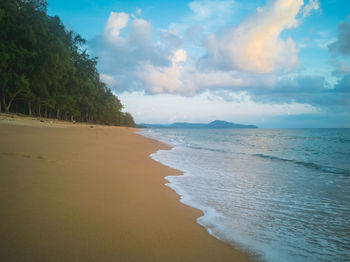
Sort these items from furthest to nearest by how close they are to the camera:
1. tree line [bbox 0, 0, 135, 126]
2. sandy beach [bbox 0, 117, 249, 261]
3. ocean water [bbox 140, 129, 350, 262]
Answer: tree line [bbox 0, 0, 135, 126], ocean water [bbox 140, 129, 350, 262], sandy beach [bbox 0, 117, 249, 261]

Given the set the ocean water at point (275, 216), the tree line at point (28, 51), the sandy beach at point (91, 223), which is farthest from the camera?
the tree line at point (28, 51)

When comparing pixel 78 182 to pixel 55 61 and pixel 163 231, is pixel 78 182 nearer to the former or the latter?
pixel 163 231

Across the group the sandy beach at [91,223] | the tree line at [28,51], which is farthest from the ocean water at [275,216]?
the tree line at [28,51]

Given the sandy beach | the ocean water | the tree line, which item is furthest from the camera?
the tree line

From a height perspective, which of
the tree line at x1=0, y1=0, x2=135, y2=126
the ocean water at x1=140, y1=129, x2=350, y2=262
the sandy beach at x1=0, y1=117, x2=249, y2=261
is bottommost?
the ocean water at x1=140, y1=129, x2=350, y2=262

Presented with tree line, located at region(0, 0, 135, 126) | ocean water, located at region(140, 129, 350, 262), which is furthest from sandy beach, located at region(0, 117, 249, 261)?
tree line, located at region(0, 0, 135, 126)

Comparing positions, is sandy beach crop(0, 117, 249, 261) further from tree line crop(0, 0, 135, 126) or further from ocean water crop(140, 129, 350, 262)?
tree line crop(0, 0, 135, 126)

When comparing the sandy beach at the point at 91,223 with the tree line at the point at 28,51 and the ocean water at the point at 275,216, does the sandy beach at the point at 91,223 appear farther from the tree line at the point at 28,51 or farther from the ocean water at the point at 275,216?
the tree line at the point at 28,51

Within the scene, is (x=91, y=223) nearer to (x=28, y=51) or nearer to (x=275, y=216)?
(x=275, y=216)

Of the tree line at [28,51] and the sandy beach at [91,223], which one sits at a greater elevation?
the tree line at [28,51]

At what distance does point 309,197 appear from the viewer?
4.45 metres

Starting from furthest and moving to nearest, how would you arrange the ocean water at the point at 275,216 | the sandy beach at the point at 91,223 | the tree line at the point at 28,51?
the tree line at the point at 28,51 → the ocean water at the point at 275,216 → the sandy beach at the point at 91,223

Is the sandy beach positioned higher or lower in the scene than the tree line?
lower

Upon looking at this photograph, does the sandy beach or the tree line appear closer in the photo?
the sandy beach
